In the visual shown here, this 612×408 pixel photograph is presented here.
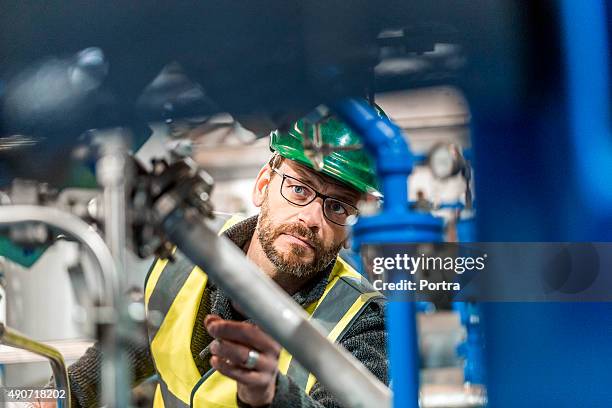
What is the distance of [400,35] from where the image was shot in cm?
175

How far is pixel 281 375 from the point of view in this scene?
1.69 metres

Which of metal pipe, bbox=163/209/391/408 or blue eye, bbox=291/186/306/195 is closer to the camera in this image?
metal pipe, bbox=163/209/391/408

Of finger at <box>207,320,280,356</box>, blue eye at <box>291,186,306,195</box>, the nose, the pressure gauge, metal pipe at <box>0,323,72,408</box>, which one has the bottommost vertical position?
metal pipe at <box>0,323,72,408</box>

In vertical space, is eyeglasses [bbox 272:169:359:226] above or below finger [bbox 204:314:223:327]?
above

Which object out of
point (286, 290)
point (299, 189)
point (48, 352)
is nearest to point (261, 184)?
point (299, 189)

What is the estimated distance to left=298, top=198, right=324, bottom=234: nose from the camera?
69.4 inches

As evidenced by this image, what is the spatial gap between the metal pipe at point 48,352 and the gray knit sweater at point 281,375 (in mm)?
66

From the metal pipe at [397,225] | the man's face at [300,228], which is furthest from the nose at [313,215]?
the metal pipe at [397,225]

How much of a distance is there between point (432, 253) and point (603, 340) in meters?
0.41

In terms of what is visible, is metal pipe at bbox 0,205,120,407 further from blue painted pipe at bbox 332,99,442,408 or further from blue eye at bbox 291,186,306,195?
blue painted pipe at bbox 332,99,442,408

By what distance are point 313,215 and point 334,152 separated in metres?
0.15

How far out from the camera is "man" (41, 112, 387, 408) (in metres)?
1.70

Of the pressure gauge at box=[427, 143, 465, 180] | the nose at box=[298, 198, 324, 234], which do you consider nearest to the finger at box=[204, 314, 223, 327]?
the nose at box=[298, 198, 324, 234]

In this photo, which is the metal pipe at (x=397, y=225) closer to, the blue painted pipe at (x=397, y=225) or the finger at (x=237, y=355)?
the blue painted pipe at (x=397, y=225)
